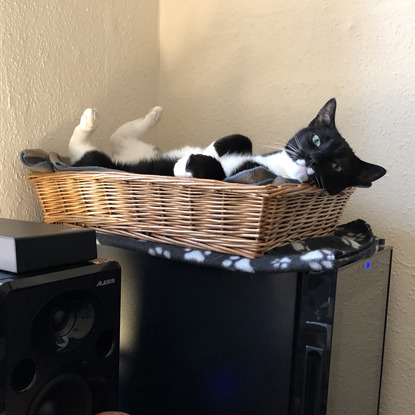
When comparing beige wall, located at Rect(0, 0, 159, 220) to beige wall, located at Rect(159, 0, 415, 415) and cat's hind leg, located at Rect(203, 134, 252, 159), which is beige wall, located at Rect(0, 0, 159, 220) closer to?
beige wall, located at Rect(159, 0, 415, 415)

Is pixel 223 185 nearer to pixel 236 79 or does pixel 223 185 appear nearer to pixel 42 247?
pixel 42 247

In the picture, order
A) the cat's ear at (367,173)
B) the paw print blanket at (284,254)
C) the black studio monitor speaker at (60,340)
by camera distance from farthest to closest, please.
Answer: the cat's ear at (367,173) < the paw print blanket at (284,254) < the black studio monitor speaker at (60,340)

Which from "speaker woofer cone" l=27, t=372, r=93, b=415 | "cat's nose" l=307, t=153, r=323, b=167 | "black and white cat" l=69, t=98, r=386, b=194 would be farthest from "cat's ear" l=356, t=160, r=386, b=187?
"speaker woofer cone" l=27, t=372, r=93, b=415

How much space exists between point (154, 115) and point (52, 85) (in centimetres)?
25

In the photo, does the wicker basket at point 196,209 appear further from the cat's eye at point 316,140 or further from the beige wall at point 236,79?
the beige wall at point 236,79

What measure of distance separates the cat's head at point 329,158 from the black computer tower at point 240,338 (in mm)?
155

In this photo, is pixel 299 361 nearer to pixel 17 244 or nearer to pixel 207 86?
pixel 17 244

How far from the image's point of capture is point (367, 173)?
85 centimetres

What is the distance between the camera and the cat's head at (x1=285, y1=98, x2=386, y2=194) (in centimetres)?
77

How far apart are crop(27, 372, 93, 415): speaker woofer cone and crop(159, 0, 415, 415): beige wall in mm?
851

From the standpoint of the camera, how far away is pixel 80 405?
0.56 meters

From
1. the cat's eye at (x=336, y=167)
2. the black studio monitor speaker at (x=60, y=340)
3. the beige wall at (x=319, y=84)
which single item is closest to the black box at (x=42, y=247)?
the black studio monitor speaker at (x=60, y=340)

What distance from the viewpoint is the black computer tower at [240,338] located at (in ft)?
2.06

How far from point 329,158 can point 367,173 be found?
0.32 ft
